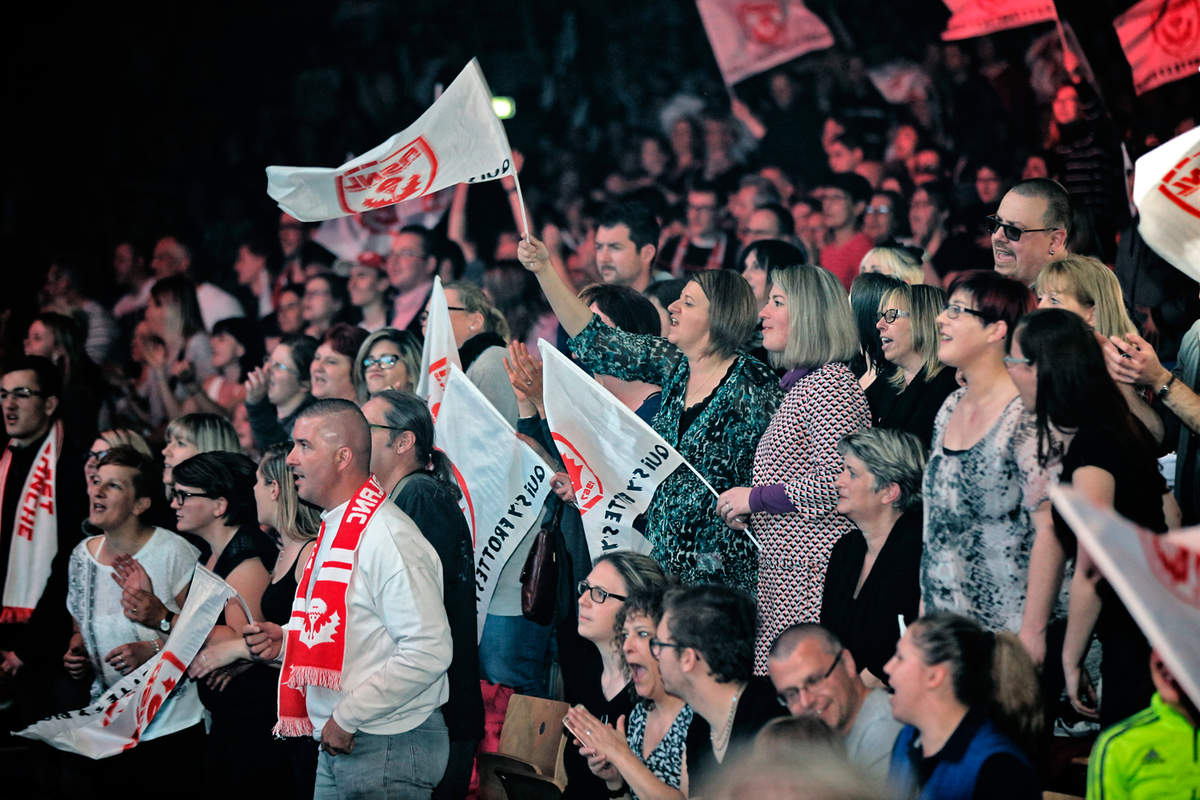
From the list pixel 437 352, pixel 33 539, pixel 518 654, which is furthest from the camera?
pixel 33 539

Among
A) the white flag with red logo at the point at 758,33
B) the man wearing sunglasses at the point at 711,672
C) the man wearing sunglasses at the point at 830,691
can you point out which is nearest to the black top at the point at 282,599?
the man wearing sunglasses at the point at 711,672

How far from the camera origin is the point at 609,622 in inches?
178

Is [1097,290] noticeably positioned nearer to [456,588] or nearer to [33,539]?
[456,588]

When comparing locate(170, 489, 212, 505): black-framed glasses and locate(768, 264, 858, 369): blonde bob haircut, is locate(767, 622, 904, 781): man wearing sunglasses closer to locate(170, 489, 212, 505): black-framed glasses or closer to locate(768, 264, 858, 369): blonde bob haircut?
locate(768, 264, 858, 369): blonde bob haircut

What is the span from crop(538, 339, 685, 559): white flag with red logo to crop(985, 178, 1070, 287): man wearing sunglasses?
1470mm

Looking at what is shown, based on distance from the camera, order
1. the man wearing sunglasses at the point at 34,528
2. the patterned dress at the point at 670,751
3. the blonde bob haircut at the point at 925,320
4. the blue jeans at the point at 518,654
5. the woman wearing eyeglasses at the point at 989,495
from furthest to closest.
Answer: the man wearing sunglasses at the point at 34,528
the blue jeans at the point at 518,654
the blonde bob haircut at the point at 925,320
the patterned dress at the point at 670,751
the woman wearing eyeglasses at the point at 989,495

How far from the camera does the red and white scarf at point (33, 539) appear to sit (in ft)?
22.8

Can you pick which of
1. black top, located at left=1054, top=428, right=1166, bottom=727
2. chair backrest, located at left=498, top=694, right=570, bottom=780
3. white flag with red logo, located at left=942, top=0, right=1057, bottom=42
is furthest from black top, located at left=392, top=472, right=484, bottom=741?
white flag with red logo, located at left=942, top=0, right=1057, bottom=42

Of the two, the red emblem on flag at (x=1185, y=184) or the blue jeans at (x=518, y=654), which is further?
the blue jeans at (x=518, y=654)

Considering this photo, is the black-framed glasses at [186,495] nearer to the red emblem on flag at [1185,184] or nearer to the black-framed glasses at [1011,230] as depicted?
the black-framed glasses at [1011,230]

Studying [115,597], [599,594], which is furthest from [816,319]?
[115,597]

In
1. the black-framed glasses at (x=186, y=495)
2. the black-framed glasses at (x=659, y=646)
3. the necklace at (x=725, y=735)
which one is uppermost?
the black-framed glasses at (x=186, y=495)

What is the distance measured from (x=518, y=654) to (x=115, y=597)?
1.63 meters

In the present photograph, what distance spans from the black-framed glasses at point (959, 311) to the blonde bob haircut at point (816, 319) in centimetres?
57
